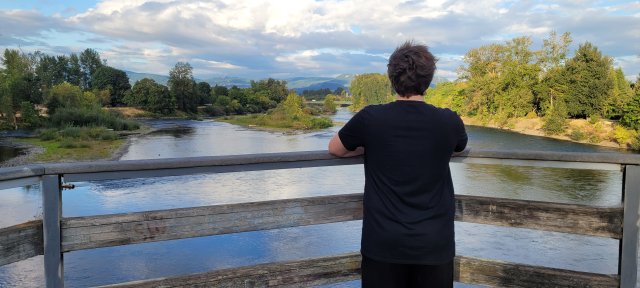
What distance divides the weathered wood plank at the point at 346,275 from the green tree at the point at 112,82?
91.6 meters

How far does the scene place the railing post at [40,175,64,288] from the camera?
2197mm

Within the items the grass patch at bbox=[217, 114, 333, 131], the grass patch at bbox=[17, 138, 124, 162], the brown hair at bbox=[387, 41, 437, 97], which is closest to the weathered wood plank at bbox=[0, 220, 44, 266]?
the brown hair at bbox=[387, 41, 437, 97]

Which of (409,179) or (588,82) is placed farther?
(588,82)

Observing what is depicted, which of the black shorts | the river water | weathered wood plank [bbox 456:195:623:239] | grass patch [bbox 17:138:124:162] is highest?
weathered wood plank [bbox 456:195:623:239]

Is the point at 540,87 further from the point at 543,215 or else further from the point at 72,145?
the point at 543,215

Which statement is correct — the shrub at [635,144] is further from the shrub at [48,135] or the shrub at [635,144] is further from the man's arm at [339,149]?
Result: the shrub at [48,135]

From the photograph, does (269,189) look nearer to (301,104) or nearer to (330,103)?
(301,104)

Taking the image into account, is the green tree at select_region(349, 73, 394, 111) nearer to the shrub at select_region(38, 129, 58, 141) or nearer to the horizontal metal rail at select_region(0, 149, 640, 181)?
the shrub at select_region(38, 129, 58, 141)

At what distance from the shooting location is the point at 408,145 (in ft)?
6.89

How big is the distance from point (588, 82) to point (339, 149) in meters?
49.3

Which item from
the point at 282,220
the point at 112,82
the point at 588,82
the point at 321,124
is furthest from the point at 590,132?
the point at 112,82

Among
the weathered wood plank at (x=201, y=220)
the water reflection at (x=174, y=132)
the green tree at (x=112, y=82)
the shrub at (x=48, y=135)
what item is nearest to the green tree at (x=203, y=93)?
the green tree at (x=112, y=82)

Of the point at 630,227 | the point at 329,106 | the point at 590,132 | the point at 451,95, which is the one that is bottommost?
the point at 590,132

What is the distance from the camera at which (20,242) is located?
2.15m
